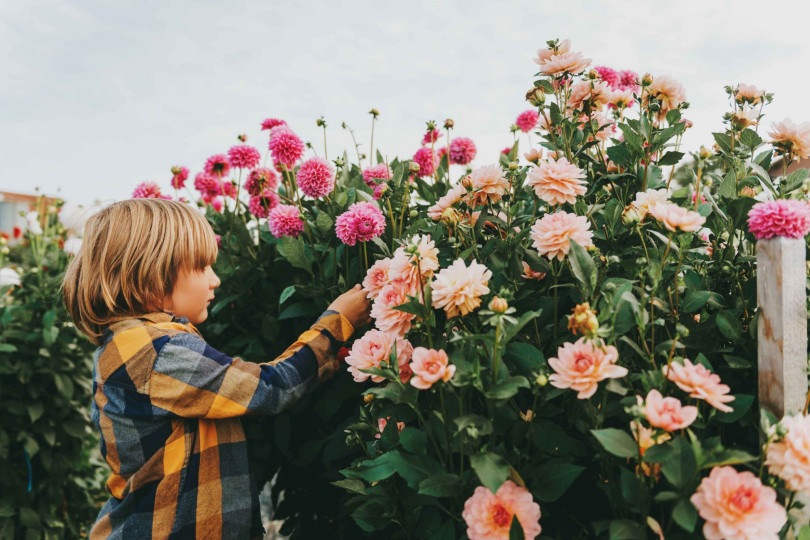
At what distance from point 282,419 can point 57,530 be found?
2071 mm

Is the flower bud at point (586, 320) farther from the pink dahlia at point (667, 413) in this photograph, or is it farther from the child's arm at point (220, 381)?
the child's arm at point (220, 381)

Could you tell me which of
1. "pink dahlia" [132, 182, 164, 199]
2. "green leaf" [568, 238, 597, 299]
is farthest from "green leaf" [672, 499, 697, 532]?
"pink dahlia" [132, 182, 164, 199]

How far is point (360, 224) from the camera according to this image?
1.33 m

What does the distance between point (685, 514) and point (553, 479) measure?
0.20 m

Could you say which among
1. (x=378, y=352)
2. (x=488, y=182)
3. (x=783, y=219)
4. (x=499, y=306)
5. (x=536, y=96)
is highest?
(x=536, y=96)

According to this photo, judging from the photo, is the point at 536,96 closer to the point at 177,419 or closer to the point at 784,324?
the point at 784,324

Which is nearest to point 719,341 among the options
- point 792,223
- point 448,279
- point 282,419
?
point 792,223

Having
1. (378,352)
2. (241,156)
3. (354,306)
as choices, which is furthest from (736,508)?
(241,156)

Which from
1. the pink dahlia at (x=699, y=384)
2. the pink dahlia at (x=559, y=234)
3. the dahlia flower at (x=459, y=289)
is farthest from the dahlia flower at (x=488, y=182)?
the pink dahlia at (x=699, y=384)

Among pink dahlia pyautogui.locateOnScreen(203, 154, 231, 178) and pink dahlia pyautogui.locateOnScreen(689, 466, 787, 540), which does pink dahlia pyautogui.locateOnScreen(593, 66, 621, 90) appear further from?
pink dahlia pyautogui.locateOnScreen(203, 154, 231, 178)

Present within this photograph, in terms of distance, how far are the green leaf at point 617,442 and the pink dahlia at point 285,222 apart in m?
A: 1.04

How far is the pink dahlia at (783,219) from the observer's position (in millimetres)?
928

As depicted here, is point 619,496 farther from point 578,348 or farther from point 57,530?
point 57,530

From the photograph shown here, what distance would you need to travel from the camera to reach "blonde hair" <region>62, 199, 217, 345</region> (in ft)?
4.44
